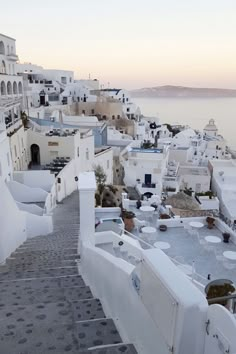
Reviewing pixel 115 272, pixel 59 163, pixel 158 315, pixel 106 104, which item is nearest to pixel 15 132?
pixel 59 163

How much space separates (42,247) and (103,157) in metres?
17.8

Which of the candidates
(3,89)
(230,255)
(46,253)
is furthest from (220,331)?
(3,89)

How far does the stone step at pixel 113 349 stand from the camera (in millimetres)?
3211

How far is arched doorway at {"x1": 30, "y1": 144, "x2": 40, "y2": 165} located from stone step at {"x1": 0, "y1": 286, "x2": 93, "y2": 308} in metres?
17.0

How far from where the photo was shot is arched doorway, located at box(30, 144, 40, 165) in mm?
21969

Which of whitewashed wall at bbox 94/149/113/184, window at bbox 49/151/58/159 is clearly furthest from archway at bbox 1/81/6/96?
whitewashed wall at bbox 94/149/113/184

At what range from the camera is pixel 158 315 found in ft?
9.26

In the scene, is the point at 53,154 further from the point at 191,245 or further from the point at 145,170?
the point at 191,245

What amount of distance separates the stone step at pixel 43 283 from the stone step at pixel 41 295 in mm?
145

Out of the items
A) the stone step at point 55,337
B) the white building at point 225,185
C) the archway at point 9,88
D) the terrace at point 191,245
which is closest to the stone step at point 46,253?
the terrace at point 191,245

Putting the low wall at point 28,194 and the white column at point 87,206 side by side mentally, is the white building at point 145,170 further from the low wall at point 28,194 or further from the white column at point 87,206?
the white column at point 87,206

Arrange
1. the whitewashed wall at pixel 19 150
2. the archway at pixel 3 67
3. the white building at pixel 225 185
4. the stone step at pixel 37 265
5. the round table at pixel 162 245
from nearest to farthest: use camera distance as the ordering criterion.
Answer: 1. the stone step at pixel 37 265
2. the round table at pixel 162 245
3. the whitewashed wall at pixel 19 150
4. the white building at pixel 225 185
5. the archway at pixel 3 67

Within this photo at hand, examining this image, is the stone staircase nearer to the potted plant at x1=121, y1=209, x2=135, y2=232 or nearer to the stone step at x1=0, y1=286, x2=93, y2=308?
the stone step at x1=0, y1=286, x2=93, y2=308

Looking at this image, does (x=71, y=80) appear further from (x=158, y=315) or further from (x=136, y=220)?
(x=158, y=315)
